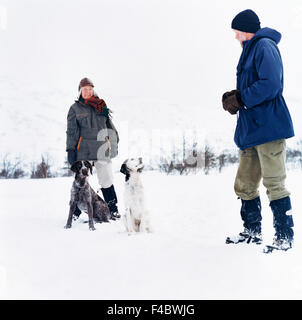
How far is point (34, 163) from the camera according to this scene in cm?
683

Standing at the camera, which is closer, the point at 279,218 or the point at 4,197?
the point at 279,218

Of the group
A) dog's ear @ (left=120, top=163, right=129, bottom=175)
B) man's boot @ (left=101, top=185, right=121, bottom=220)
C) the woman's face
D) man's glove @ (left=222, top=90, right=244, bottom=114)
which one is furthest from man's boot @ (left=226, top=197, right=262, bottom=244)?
the woman's face

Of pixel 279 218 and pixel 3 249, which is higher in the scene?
pixel 279 218

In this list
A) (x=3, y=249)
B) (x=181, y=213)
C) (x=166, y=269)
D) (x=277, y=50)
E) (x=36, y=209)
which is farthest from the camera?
(x=36, y=209)

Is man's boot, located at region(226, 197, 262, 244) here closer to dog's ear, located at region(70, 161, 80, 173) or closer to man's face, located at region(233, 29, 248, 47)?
man's face, located at region(233, 29, 248, 47)

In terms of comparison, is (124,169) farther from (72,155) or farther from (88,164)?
(72,155)

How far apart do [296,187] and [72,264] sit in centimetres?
366

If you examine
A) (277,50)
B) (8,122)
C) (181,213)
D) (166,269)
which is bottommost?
(166,269)

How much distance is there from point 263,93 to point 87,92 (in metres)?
2.08

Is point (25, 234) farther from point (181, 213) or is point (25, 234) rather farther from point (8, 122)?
point (8, 122)

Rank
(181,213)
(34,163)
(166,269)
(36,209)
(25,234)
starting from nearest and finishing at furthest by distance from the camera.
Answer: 1. (166,269)
2. (25,234)
3. (181,213)
4. (36,209)
5. (34,163)

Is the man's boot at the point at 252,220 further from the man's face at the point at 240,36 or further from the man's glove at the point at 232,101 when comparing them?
the man's face at the point at 240,36

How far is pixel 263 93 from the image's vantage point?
2512 mm

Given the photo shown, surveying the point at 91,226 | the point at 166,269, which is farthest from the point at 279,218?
the point at 91,226
